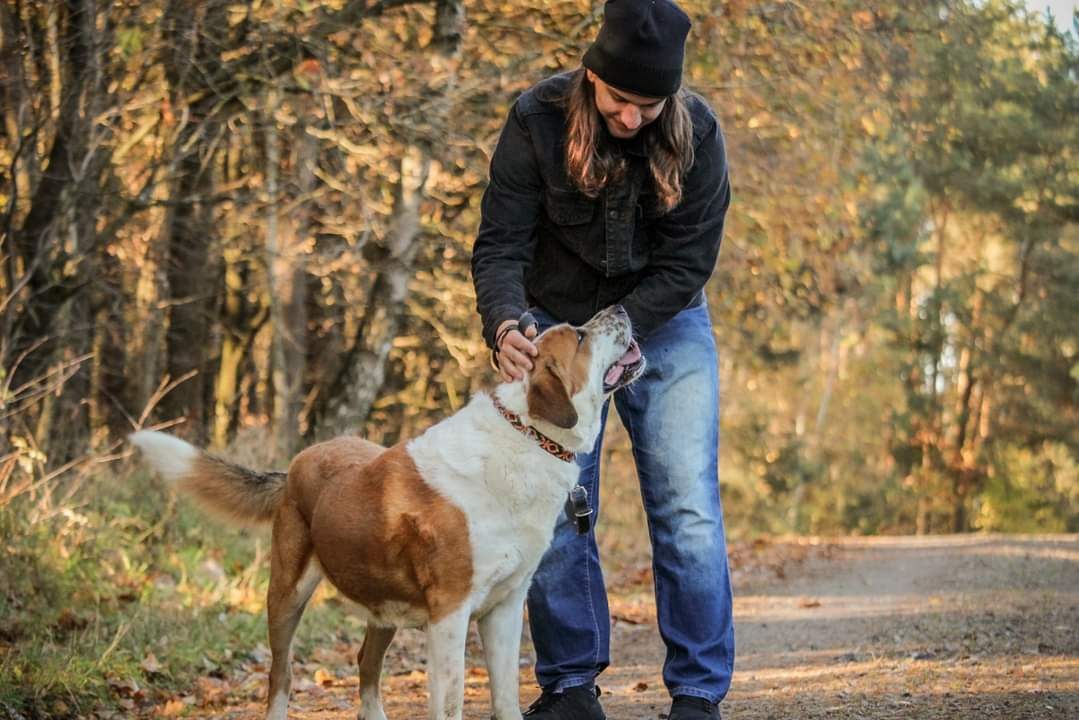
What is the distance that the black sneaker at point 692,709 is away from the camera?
4824mm

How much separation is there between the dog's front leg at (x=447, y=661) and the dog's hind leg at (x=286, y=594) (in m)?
0.82

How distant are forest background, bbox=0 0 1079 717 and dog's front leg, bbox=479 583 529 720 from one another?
92 centimetres

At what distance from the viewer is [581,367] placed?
4.90m

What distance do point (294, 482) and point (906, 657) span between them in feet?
11.3

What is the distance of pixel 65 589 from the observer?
7.23 m

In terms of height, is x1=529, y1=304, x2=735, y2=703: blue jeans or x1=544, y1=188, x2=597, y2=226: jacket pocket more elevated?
x1=544, y1=188, x2=597, y2=226: jacket pocket

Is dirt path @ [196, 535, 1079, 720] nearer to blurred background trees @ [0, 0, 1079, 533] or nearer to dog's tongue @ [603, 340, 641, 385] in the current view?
dog's tongue @ [603, 340, 641, 385]

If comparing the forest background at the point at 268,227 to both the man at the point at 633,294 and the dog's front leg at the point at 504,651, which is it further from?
the dog's front leg at the point at 504,651

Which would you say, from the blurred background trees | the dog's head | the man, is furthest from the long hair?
the blurred background trees

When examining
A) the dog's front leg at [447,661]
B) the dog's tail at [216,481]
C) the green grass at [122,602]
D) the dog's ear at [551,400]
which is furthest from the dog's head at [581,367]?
the green grass at [122,602]

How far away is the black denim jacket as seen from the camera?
4961 mm

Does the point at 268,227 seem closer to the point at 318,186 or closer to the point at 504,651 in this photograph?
the point at 318,186

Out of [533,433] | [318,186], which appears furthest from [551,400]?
[318,186]

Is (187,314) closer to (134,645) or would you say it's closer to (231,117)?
(231,117)
